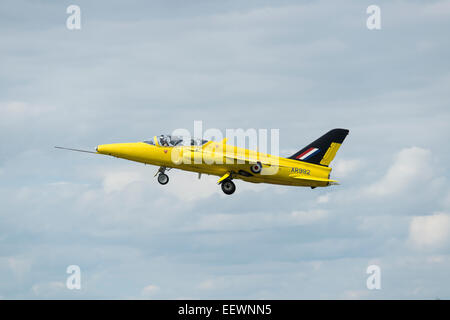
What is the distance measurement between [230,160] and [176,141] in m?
4.33

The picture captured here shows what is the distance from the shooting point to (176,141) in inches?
2164

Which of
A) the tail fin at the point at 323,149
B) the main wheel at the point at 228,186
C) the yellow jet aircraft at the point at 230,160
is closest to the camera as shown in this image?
the yellow jet aircraft at the point at 230,160

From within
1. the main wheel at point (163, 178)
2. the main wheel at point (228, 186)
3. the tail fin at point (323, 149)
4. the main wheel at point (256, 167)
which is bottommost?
the main wheel at point (228, 186)

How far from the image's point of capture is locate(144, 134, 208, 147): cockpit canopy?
54562mm

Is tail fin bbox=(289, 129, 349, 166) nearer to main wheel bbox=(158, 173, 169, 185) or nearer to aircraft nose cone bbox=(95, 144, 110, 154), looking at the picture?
main wheel bbox=(158, 173, 169, 185)

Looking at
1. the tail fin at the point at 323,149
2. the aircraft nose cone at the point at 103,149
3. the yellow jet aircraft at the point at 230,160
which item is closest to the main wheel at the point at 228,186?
the yellow jet aircraft at the point at 230,160

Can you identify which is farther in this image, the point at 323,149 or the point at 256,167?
the point at 323,149

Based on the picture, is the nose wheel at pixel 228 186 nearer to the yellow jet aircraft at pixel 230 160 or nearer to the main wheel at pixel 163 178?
the yellow jet aircraft at pixel 230 160

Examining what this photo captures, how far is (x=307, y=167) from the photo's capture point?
2191 inches

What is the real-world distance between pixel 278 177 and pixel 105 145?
43.2ft

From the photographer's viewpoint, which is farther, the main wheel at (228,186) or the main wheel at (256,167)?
the main wheel at (228,186)

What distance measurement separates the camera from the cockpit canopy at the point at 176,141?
179ft

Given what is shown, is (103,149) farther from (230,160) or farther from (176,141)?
(230,160)

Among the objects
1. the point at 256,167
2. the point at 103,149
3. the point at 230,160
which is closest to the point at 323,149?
the point at 256,167
